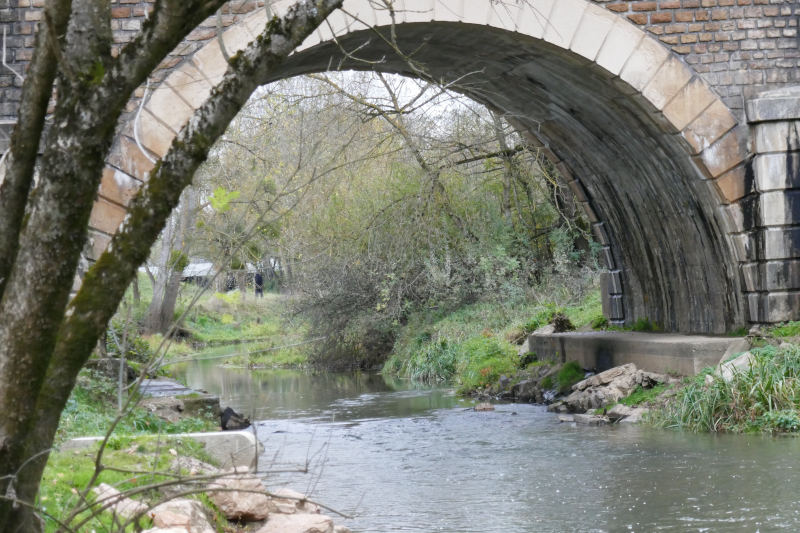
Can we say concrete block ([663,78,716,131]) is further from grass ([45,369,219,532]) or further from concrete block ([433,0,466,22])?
grass ([45,369,219,532])

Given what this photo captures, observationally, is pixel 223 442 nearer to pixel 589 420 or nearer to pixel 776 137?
pixel 589 420

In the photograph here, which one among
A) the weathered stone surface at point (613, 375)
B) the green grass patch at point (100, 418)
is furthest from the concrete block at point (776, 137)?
the green grass patch at point (100, 418)

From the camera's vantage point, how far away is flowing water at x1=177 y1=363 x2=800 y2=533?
556 centimetres

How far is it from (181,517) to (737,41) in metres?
7.23

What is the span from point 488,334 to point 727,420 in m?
7.70

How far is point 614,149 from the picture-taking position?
10852 millimetres

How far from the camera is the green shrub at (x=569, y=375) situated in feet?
39.2

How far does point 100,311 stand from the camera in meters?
2.90

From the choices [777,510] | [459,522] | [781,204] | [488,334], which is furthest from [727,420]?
[488,334]

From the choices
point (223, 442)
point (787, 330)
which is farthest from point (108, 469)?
point (787, 330)

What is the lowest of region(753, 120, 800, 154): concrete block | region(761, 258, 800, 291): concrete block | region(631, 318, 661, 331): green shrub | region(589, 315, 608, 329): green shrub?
region(631, 318, 661, 331): green shrub

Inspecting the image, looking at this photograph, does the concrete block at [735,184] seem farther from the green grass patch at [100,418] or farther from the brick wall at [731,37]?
the green grass patch at [100,418]

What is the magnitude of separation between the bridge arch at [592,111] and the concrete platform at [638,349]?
0.60 meters

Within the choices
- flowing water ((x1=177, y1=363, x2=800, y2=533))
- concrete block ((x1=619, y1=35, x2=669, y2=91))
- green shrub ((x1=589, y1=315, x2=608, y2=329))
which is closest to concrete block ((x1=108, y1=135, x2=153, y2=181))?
flowing water ((x1=177, y1=363, x2=800, y2=533))
